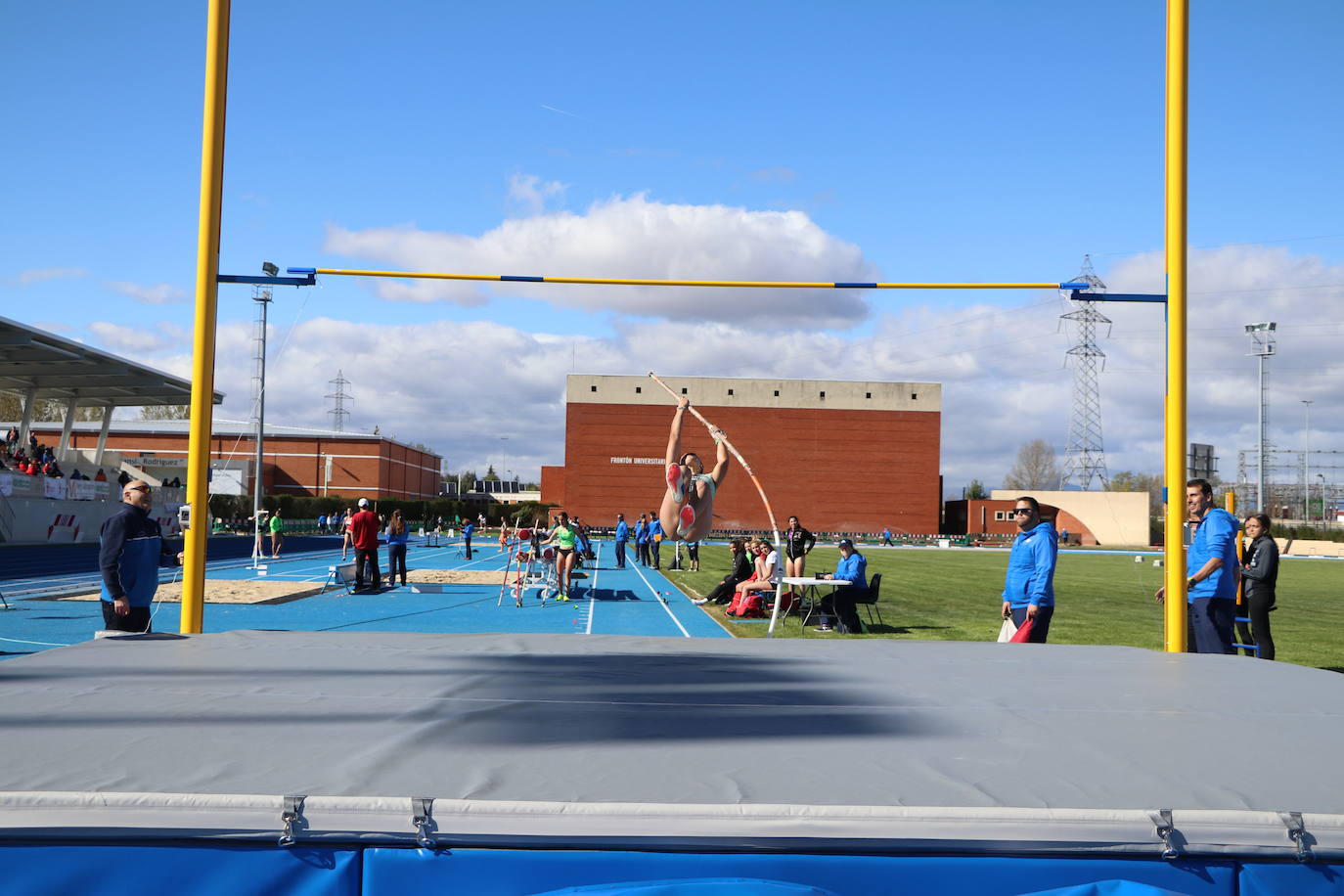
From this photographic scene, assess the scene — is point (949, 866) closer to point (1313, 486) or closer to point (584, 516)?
point (584, 516)

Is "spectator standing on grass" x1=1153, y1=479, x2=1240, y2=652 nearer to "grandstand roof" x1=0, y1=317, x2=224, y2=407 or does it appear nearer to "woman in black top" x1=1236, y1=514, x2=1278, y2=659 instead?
"woman in black top" x1=1236, y1=514, x2=1278, y2=659

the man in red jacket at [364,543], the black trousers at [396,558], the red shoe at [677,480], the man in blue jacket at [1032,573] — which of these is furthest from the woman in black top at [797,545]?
the black trousers at [396,558]

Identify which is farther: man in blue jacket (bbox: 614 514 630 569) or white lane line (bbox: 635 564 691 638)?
man in blue jacket (bbox: 614 514 630 569)

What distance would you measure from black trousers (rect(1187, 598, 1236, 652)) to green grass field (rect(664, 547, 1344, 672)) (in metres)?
4.74

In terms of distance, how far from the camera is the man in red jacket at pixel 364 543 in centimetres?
2166

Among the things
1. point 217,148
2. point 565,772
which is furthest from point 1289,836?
point 217,148

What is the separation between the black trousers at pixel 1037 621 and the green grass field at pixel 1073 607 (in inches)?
197

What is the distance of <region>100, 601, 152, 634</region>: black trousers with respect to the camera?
773cm

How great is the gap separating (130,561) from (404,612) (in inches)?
411

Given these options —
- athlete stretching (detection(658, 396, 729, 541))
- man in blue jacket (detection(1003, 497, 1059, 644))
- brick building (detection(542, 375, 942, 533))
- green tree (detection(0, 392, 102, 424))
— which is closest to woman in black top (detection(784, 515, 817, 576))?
brick building (detection(542, 375, 942, 533))

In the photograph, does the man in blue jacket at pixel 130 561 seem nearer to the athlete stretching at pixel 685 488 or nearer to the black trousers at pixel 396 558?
the athlete stretching at pixel 685 488

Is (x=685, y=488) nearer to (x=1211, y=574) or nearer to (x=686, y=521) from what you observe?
(x=686, y=521)

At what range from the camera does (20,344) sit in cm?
3344

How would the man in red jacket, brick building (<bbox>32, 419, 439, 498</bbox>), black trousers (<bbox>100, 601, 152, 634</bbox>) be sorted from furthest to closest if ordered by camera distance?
brick building (<bbox>32, 419, 439, 498</bbox>)
the man in red jacket
black trousers (<bbox>100, 601, 152, 634</bbox>)
